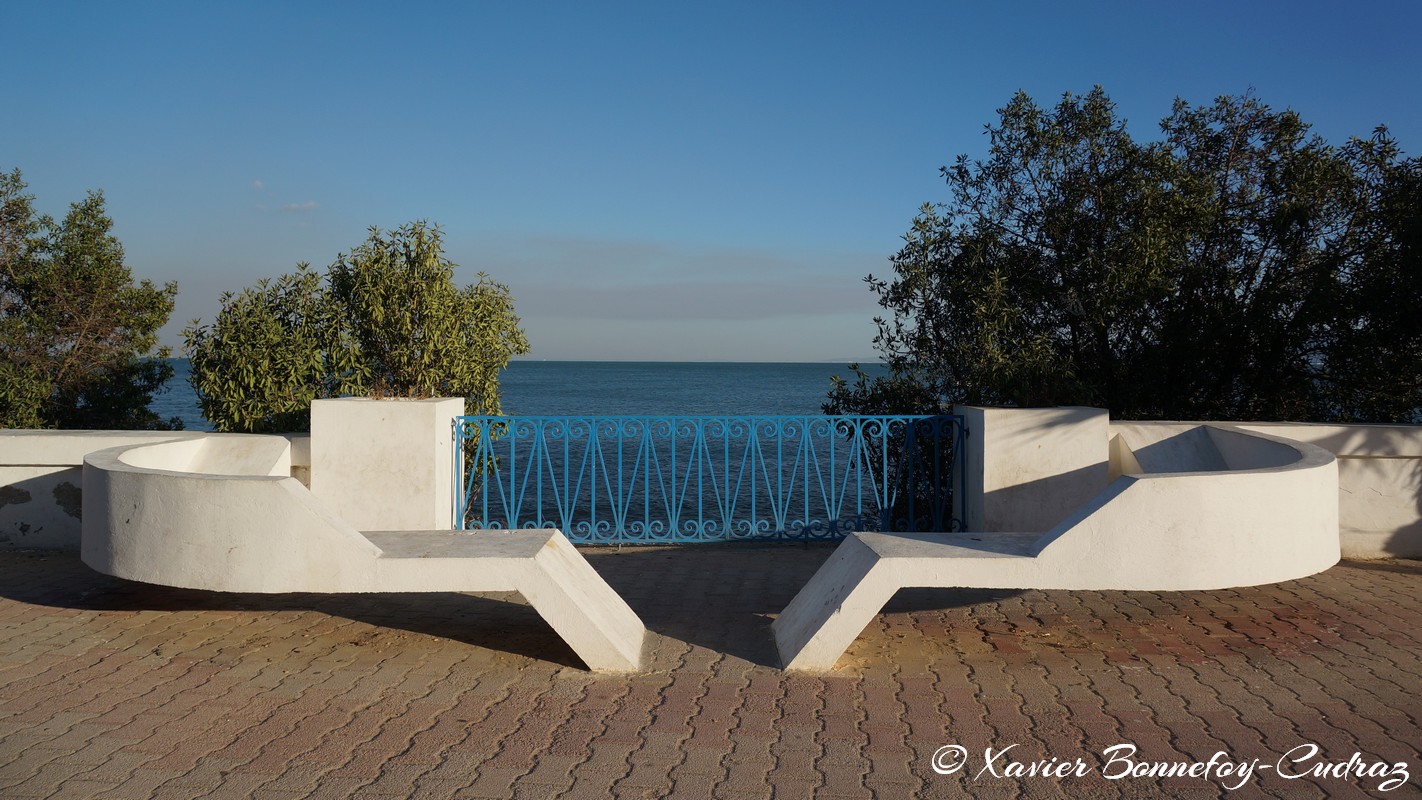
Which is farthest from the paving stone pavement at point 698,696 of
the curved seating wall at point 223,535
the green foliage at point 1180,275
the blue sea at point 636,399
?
the blue sea at point 636,399

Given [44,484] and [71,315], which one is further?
[71,315]

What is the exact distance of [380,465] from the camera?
24.0ft

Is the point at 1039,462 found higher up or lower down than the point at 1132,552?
higher up

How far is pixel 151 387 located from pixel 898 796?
517 inches

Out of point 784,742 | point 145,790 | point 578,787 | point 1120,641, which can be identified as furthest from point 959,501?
point 145,790

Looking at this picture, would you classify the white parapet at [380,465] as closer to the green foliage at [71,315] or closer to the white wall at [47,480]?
the white wall at [47,480]

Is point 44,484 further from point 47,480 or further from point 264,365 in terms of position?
point 264,365

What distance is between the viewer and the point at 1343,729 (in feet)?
13.9

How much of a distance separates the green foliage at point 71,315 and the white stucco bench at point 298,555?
8.17 m

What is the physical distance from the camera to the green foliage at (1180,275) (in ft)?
29.8

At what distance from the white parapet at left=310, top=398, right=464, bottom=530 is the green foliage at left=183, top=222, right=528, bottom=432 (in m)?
0.75

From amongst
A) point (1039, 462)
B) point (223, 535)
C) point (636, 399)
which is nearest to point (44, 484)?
point (223, 535)

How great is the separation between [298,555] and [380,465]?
7.74ft

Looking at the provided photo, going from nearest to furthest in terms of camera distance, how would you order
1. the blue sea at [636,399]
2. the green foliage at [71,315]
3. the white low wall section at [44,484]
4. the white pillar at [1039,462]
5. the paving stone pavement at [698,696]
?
the paving stone pavement at [698,696] < the white pillar at [1039,462] < the white low wall section at [44,484] < the green foliage at [71,315] < the blue sea at [636,399]
